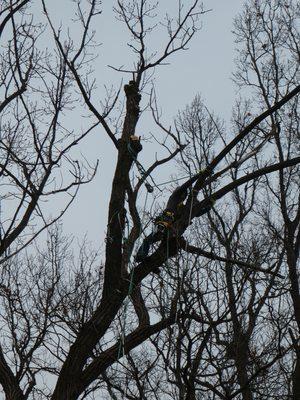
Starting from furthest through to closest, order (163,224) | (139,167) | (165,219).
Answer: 1. (139,167)
2. (165,219)
3. (163,224)

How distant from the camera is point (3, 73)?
5852 millimetres

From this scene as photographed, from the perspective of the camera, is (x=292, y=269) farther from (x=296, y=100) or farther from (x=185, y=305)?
(x=185, y=305)

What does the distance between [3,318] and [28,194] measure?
6551mm

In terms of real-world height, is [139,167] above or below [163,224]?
above

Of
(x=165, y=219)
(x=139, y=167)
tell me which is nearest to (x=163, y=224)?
(x=165, y=219)

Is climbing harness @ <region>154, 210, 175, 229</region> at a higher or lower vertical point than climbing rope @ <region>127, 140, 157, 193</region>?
lower


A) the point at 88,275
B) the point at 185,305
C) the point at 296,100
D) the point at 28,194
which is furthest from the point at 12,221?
the point at 296,100

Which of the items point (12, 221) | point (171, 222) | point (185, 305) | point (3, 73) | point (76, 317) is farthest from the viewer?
point (76, 317)

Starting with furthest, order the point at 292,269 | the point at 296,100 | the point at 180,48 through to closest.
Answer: the point at 296,100 < the point at 292,269 < the point at 180,48

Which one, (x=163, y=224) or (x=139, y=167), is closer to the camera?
(x=163, y=224)

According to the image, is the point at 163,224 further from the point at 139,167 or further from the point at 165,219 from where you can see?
the point at 139,167

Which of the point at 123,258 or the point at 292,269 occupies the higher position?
the point at 292,269

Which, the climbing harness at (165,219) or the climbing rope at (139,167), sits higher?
the climbing rope at (139,167)

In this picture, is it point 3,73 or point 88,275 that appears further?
point 88,275
